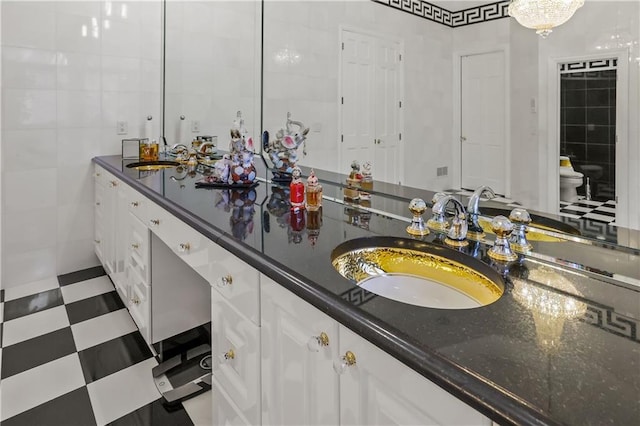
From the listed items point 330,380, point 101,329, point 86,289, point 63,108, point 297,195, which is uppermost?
point 63,108

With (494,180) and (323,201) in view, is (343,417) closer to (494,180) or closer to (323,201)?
(494,180)

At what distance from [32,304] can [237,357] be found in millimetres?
1963

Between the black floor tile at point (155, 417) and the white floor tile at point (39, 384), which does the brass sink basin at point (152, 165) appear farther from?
the black floor tile at point (155, 417)

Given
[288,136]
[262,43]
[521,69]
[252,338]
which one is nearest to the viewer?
[521,69]

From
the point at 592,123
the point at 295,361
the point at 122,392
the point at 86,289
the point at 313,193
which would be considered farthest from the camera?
the point at 86,289

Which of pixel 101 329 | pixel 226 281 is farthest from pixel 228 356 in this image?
pixel 101 329

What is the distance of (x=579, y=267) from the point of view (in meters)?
0.83

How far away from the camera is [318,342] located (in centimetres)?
74

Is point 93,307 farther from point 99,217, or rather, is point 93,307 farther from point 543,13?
point 543,13

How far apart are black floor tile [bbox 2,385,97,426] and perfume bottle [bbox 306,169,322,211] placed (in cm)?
111

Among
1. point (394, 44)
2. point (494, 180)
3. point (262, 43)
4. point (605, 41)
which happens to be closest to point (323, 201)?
point (394, 44)

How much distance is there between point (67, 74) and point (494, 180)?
2788 mm

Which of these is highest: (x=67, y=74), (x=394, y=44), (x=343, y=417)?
(x=67, y=74)

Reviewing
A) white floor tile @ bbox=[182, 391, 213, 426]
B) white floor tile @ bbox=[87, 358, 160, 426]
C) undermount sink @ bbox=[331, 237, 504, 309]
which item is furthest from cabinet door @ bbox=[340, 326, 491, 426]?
white floor tile @ bbox=[87, 358, 160, 426]
